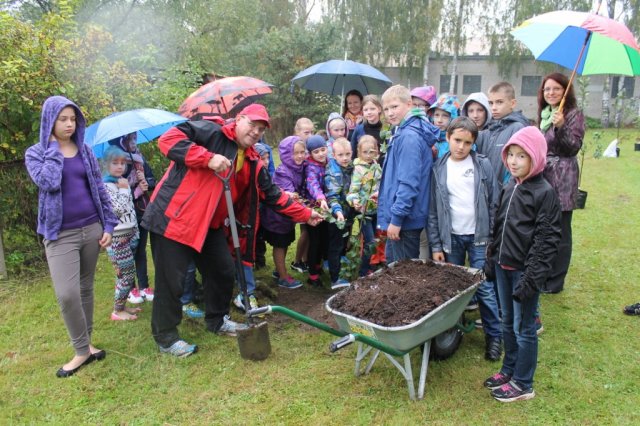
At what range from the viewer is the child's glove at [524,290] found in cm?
273

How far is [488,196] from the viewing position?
346cm

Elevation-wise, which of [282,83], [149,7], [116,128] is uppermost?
[149,7]

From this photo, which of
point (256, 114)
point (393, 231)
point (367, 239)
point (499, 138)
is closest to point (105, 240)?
point (256, 114)

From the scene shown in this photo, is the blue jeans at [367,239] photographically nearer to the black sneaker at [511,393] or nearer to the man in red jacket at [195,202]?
the man in red jacket at [195,202]

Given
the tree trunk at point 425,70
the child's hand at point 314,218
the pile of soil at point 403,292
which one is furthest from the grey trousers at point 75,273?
the tree trunk at point 425,70

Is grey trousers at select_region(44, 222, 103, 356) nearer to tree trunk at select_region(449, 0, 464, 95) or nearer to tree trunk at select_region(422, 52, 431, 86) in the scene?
tree trunk at select_region(422, 52, 431, 86)

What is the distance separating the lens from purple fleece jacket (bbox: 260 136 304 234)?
4.75 metres

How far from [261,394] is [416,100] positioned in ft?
10.8

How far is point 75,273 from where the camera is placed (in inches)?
132

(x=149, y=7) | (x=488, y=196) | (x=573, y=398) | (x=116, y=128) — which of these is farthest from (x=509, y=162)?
(x=149, y=7)

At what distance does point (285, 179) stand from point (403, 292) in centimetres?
218

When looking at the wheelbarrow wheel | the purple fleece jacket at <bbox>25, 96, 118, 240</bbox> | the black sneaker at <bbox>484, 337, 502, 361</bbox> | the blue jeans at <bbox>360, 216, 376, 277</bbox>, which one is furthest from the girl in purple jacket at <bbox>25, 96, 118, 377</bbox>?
the black sneaker at <bbox>484, 337, 502, 361</bbox>

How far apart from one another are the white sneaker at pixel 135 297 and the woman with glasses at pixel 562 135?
157 inches

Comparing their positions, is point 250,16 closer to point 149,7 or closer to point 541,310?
point 149,7
